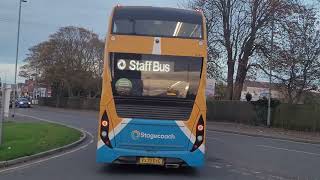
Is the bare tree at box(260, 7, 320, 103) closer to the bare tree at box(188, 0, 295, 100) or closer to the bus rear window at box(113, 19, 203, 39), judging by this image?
the bare tree at box(188, 0, 295, 100)

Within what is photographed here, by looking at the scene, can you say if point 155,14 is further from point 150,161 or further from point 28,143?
point 28,143

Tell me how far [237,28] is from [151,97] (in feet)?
117

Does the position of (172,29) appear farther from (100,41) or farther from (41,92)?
(41,92)

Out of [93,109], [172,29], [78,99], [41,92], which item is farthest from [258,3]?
[41,92]

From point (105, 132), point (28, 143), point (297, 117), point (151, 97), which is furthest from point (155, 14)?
point (297, 117)

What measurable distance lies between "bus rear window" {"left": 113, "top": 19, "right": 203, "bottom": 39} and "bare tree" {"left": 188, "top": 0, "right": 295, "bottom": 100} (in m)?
32.9

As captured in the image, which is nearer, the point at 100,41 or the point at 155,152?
the point at 155,152

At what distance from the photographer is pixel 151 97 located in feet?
45.0

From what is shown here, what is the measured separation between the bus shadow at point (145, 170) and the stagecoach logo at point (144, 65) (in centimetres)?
250

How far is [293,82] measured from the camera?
148 ft

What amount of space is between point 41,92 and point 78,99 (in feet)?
106

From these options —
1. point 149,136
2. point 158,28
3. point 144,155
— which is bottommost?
point 144,155

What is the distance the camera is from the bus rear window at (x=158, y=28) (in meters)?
14.0

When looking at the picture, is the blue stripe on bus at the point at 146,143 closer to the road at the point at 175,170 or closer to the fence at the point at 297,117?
the road at the point at 175,170
